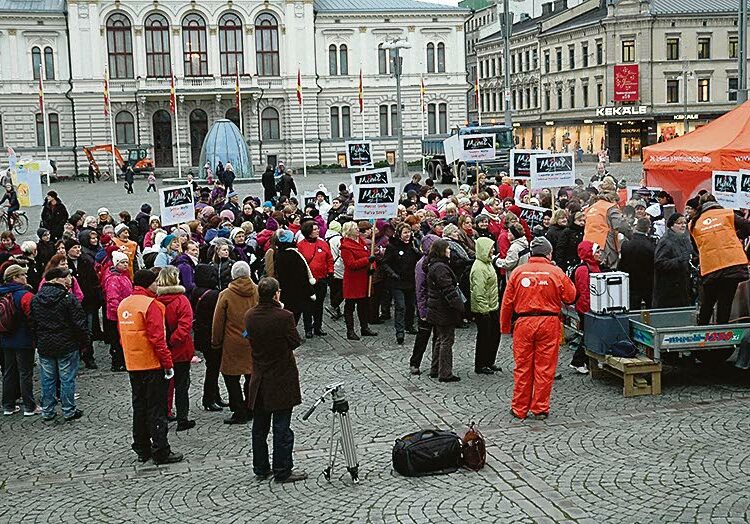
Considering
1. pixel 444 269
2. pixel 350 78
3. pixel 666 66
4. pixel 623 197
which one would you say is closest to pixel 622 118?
pixel 666 66

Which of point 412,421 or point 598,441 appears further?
point 412,421

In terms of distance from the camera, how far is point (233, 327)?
34.7 ft

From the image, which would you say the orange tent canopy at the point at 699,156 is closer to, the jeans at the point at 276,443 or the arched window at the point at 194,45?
the jeans at the point at 276,443

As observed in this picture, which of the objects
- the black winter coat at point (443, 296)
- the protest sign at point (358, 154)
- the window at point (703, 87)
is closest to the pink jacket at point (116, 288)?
the black winter coat at point (443, 296)

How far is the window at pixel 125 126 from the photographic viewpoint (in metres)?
72.8

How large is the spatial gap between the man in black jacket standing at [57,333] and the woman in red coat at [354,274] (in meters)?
4.86

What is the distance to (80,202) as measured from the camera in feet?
151

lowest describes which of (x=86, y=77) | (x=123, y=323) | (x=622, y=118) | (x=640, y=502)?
(x=640, y=502)

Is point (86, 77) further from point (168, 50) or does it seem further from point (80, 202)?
point (80, 202)

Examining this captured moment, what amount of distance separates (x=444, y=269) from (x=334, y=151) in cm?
6360

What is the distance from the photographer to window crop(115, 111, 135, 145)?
72750mm

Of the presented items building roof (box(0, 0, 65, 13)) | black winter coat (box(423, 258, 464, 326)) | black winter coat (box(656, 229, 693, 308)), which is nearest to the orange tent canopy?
black winter coat (box(656, 229, 693, 308))

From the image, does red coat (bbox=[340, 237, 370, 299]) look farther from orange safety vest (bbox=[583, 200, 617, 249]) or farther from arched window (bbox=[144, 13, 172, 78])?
arched window (bbox=[144, 13, 172, 78])

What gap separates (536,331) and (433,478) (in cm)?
230
